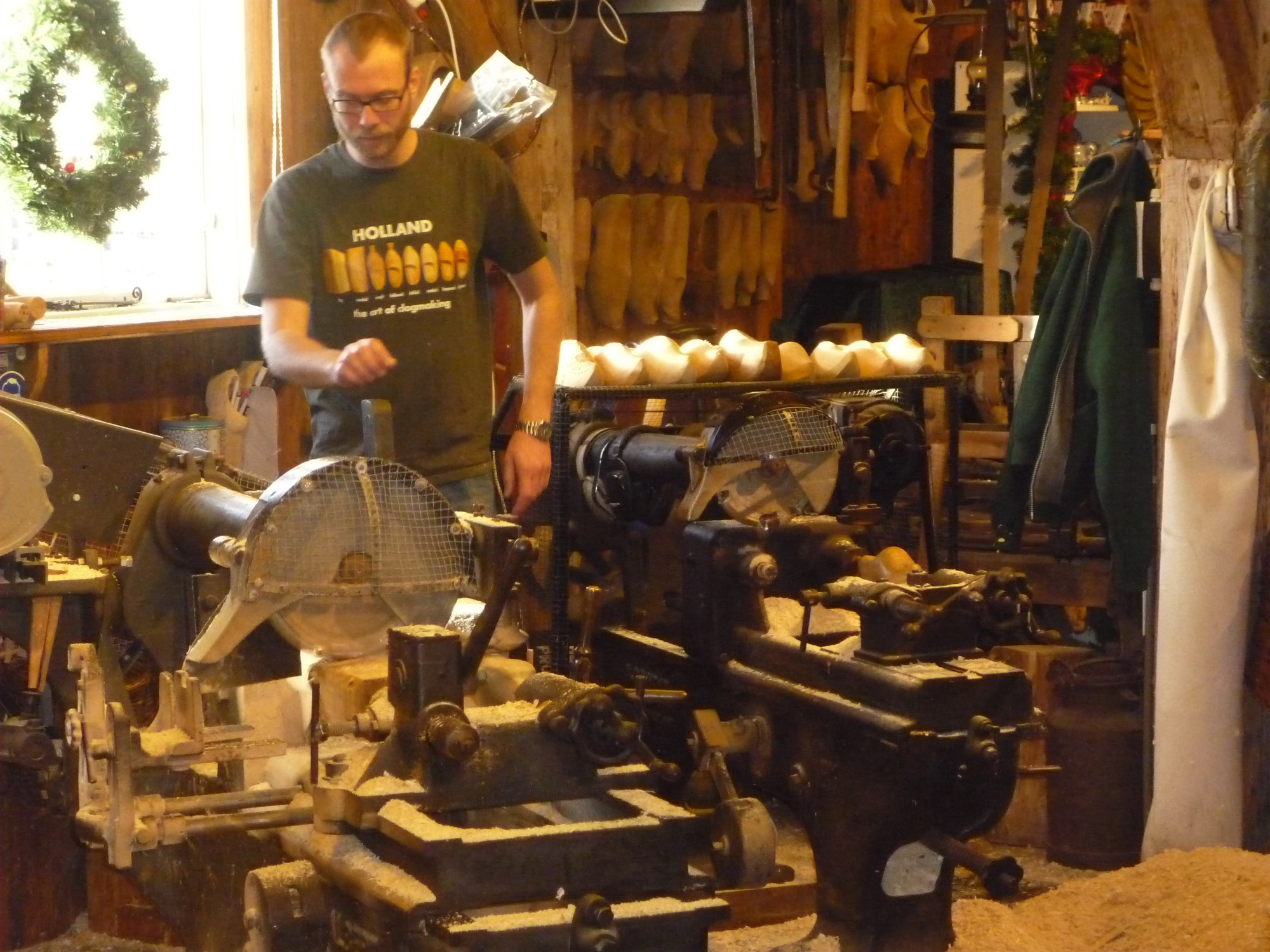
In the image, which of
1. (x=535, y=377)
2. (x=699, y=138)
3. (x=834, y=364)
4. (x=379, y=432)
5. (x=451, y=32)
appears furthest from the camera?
(x=699, y=138)

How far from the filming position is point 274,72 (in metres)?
4.59

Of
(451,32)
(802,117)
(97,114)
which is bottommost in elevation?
(97,114)

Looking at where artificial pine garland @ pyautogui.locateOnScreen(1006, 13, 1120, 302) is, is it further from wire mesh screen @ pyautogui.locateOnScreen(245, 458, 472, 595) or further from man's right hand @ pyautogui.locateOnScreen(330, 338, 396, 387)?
wire mesh screen @ pyautogui.locateOnScreen(245, 458, 472, 595)

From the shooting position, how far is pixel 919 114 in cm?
723

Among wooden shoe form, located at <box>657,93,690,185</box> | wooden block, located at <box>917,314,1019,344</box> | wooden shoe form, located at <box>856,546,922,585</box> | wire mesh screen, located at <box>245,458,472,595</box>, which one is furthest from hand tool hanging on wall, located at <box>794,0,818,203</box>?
wire mesh screen, located at <box>245,458,472,595</box>

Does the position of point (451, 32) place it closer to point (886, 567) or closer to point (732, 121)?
point (732, 121)

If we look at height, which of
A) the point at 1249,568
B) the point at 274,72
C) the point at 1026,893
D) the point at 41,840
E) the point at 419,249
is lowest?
the point at 1026,893

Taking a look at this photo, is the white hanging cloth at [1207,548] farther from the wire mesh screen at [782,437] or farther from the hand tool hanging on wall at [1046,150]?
the hand tool hanging on wall at [1046,150]

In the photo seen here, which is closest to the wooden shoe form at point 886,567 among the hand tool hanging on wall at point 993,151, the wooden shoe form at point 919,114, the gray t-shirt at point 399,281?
the gray t-shirt at point 399,281

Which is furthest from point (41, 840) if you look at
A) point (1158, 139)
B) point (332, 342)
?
point (1158, 139)

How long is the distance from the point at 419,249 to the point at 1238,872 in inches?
79.5

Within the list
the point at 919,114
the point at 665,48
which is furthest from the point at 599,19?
the point at 919,114

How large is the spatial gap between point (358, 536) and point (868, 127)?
17.1 ft

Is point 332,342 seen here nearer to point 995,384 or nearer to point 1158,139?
point 995,384
